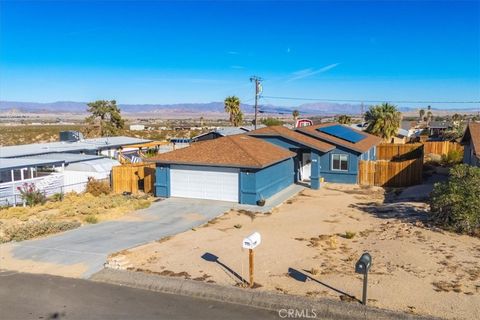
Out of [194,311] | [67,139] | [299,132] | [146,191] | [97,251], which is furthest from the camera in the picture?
[67,139]

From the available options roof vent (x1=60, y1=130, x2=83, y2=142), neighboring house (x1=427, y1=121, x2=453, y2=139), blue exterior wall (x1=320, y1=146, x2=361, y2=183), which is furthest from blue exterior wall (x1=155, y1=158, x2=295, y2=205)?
neighboring house (x1=427, y1=121, x2=453, y2=139)

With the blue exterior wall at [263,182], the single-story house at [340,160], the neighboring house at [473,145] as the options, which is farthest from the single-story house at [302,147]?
the neighboring house at [473,145]

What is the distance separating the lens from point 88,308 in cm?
1101

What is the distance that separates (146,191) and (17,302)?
15.6 meters

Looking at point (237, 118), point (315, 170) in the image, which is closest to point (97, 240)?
point (315, 170)

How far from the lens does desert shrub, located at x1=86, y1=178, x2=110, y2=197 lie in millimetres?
26047

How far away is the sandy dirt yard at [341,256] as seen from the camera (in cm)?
1138

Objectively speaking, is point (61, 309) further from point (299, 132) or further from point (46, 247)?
point (299, 132)

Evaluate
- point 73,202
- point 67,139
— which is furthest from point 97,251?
point 67,139

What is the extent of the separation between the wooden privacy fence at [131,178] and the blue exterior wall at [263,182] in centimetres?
671

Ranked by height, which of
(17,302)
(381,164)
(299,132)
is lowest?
(17,302)

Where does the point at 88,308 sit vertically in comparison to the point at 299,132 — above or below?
below

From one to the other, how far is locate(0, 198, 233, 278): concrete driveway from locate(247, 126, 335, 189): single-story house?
7.64 meters

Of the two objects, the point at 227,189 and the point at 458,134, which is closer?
the point at 227,189
